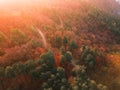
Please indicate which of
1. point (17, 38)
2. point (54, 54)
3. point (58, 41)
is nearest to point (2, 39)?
point (17, 38)

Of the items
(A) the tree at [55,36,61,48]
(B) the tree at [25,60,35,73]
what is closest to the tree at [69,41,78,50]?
(A) the tree at [55,36,61,48]

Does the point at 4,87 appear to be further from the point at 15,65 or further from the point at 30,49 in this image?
the point at 30,49

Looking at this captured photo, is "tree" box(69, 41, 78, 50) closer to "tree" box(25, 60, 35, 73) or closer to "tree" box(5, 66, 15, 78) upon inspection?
"tree" box(25, 60, 35, 73)

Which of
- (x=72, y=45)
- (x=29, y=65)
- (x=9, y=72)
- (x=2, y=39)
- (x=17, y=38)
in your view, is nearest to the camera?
(x=9, y=72)

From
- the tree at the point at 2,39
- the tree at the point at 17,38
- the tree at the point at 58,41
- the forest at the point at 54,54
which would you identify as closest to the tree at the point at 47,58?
the forest at the point at 54,54

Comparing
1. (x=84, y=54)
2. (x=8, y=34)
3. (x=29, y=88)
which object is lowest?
(x=29, y=88)

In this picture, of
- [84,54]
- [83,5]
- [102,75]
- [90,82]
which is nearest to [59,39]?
[84,54]

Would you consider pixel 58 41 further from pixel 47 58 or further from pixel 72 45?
pixel 47 58

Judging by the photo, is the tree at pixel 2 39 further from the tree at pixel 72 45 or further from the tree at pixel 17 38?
the tree at pixel 72 45
